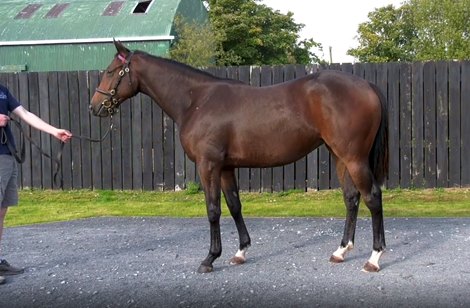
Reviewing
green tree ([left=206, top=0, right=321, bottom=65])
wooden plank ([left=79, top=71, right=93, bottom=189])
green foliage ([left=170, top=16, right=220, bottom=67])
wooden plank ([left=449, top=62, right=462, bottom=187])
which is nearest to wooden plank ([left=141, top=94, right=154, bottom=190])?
wooden plank ([left=79, top=71, right=93, bottom=189])

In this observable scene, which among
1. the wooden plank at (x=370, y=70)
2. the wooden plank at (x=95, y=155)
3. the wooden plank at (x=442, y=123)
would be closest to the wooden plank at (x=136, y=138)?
the wooden plank at (x=95, y=155)

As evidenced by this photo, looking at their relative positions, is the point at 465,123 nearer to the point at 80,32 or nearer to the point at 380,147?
the point at 380,147

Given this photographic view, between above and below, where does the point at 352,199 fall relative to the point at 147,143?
below

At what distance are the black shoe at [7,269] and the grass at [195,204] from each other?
3.29 metres

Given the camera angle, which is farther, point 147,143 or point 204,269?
point 147,143

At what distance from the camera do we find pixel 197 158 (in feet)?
21.4

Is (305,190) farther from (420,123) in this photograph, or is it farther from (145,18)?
(145,18)

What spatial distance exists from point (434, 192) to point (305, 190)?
2.31 m

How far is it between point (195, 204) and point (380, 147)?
5.06 metres

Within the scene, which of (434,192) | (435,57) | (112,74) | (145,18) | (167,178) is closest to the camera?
(112,74)

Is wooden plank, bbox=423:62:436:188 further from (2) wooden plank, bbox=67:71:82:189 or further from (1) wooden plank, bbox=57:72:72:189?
(1) wooden plank, bbox=57:72:72:189

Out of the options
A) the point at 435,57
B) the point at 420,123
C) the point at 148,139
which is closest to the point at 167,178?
the point at 148,139

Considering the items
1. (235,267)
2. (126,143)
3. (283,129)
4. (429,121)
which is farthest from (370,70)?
(235,267)

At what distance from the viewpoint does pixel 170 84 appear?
690 centimetres
